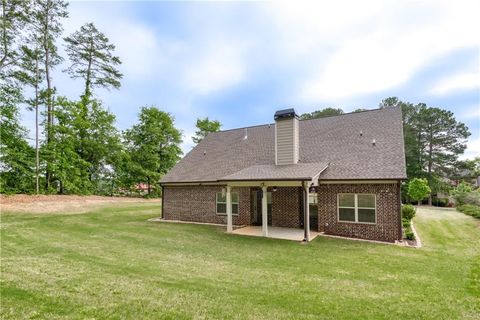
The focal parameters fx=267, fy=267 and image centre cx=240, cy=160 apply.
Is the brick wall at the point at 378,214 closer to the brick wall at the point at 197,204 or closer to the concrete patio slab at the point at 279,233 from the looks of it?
the concrete patio slab at the point at 279,233

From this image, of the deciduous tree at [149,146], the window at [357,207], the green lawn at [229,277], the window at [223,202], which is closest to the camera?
the green lawn at [229,277]

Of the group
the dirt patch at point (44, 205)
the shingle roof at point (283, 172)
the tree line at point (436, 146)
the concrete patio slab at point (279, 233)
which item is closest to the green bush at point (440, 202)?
the tree line at point (436, 146)

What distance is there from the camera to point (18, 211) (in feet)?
50.7

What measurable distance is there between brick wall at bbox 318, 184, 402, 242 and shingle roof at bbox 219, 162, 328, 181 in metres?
1.03

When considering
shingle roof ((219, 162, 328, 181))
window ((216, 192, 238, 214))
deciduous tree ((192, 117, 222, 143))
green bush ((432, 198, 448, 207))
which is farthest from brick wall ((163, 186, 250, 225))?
green bush ((432, 198, 448, 207))

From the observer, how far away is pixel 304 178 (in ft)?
31.1

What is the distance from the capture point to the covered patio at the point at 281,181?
A: 31.9 feet

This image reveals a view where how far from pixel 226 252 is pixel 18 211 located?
47.3ft

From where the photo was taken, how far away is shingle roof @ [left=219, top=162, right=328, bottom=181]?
994 centimetres

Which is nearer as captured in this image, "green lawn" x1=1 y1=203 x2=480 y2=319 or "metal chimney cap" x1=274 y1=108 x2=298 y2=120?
"green lawn" x1=1 y1=203 x2=480 y2=319

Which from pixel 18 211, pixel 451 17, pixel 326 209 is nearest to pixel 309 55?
pixel 451 17

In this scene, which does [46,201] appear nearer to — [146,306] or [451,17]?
[146,306]

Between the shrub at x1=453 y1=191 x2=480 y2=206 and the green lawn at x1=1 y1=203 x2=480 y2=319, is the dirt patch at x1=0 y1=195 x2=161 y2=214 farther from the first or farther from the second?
the shrub at x1=453 y1=191 x2=480 y2=206

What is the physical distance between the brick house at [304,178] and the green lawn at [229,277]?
1.30 metres
